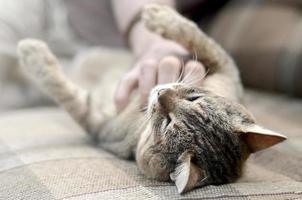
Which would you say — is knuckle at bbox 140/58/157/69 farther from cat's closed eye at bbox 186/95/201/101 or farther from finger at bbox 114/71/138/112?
cat's closed eye at bbox 186/95/201/101

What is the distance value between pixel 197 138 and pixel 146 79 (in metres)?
0.28

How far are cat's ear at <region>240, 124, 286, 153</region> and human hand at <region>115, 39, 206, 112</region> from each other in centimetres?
24

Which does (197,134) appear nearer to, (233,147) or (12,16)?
(233,147)

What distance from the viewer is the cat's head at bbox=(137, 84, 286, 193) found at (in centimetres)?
92

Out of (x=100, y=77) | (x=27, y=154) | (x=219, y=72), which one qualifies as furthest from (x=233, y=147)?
(x=100, y=77)

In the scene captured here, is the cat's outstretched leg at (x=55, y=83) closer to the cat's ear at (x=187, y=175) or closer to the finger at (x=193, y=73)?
the finger at (x=193, y=73)

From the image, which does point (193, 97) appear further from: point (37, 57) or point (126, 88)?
point (37, 57)

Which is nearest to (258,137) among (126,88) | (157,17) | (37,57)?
(126,88)

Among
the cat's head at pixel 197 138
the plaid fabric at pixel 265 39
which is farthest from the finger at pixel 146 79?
the plaid fabric at pixel 265 39

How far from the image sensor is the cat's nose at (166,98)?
0.98 meters

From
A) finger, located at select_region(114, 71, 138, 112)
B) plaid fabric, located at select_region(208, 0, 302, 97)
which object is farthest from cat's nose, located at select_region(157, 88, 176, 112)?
plaid fabric, located at select_region(208, 0, 302, 97)

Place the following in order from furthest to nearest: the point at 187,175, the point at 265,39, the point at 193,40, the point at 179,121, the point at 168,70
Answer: the point at 265,39 < the point at 193,40 < the point at 168,70 < the point at 179,121 < the point at 187,175

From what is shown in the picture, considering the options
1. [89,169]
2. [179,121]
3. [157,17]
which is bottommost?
[89,169]

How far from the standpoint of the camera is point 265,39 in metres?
1.80
